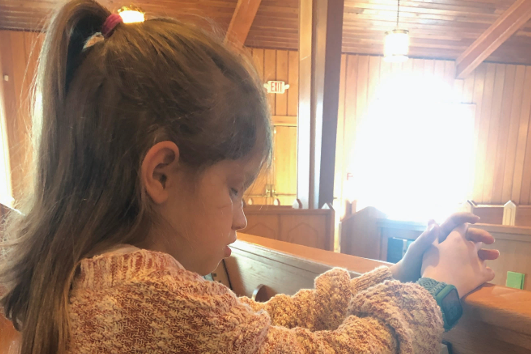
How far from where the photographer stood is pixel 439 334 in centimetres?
47

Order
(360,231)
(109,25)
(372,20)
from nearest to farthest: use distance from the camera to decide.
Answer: (109,25) < (360,231) < (372,20)

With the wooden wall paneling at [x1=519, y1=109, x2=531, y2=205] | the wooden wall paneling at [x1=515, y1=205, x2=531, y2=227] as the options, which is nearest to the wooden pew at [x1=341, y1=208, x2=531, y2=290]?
the wooden wall paneling at [x1=515, y1=205, x2=531, y2=227]

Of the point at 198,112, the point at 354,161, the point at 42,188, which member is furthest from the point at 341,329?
the point at 354,161

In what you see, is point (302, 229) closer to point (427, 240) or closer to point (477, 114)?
point (427, 240)

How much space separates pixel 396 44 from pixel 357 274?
10.2 feet

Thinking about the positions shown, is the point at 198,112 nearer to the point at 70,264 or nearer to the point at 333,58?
the point at 70,264

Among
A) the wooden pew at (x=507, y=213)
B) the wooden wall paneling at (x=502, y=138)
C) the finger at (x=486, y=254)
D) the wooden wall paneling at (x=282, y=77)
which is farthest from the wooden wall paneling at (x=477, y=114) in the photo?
the finger at (x=486, y=254)

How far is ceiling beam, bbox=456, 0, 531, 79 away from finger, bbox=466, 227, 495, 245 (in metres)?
3.96

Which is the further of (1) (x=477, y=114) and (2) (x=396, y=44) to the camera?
(1) (x=477, y=114)

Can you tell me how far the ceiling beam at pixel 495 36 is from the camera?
3542 mm

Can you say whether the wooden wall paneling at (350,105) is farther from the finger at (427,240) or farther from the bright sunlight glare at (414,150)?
the finger at (427,240)

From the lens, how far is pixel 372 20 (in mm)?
3789

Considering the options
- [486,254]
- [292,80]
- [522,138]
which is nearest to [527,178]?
[522,138]

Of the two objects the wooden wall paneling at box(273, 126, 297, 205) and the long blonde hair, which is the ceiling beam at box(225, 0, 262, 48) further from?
the long blonde hair
